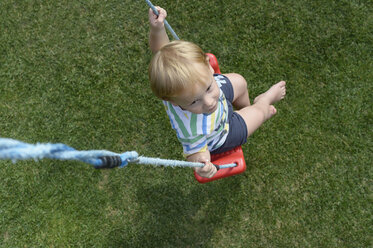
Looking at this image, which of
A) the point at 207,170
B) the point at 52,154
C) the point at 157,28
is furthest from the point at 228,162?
the point at 52,154

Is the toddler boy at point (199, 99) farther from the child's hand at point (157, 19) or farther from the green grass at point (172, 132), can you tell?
the green grass at point (172, 132)

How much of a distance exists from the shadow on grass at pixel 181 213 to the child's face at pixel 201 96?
117 centimetres

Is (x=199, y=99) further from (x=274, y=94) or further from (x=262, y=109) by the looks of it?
(x=274, y=94)

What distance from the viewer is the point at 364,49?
2.72 metres

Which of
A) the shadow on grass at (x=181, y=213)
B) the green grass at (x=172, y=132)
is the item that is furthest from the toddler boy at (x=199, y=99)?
the shadow on grass at (x=181, y=213)

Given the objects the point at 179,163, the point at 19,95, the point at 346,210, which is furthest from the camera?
the point at 19,95

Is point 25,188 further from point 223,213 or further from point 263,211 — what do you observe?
point 263,211

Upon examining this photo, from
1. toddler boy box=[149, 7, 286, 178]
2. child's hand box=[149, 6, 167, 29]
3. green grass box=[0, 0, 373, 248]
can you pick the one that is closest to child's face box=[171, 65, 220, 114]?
toddler boy box=[149, 7, 286, 178]

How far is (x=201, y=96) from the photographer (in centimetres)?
153

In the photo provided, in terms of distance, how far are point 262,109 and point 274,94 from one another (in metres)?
0.27

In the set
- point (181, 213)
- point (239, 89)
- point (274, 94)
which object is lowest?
point (181, 213)

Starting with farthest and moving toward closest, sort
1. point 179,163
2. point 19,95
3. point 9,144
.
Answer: point 19,95 < point 179,163 < point 9,144

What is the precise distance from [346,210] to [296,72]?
1.21 metres

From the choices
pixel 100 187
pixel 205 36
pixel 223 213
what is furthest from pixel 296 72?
pixel 100 187
